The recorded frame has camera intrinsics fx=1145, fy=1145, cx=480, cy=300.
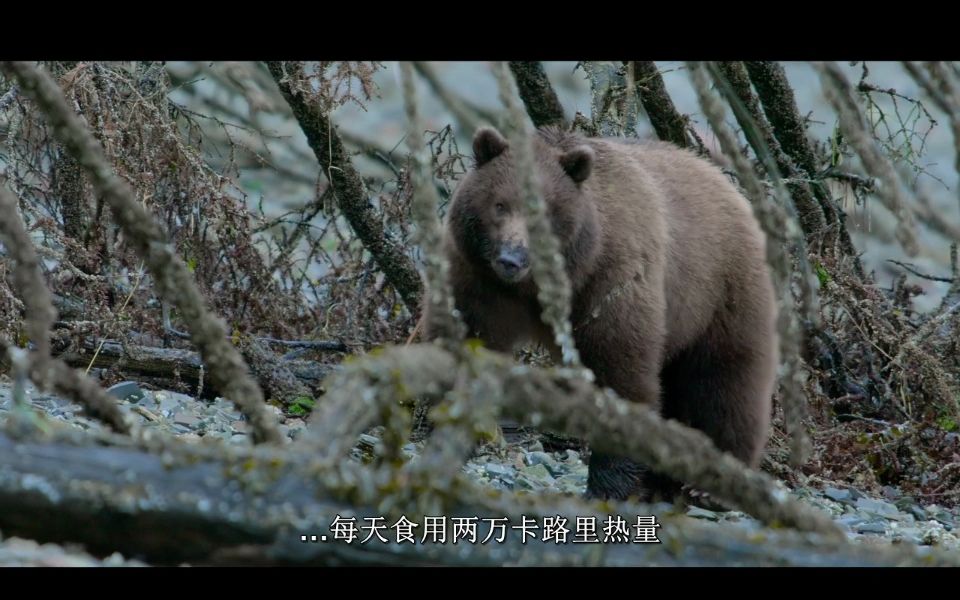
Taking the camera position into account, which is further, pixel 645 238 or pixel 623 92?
pixel 623 92

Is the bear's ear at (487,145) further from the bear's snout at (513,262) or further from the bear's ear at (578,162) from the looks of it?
the bear's snout at (513,262)

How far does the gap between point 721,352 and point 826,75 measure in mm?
4048

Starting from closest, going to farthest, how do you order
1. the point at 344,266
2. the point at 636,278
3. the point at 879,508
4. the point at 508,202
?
1. the point at 508,202
2. the point at 636,278
3. the point at 879,508
4. the point at 344,266

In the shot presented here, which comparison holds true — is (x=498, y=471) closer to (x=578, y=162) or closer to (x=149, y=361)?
(x=578, y=162)

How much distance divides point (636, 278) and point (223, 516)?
12.2 feet

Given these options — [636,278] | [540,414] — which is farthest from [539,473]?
[540,414]

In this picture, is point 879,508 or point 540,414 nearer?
point 540,414

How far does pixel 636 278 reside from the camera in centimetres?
615

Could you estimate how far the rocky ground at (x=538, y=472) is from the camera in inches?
247

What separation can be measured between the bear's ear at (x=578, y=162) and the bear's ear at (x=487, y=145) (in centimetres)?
33

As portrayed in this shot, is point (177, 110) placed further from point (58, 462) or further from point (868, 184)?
point (58, 462)

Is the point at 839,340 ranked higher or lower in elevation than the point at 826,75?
higher

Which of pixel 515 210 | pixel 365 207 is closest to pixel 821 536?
pixel 515 210

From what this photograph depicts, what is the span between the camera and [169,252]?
10.8 feet
